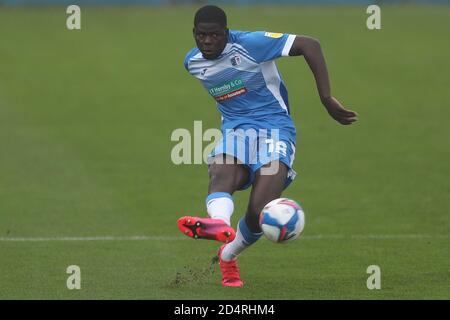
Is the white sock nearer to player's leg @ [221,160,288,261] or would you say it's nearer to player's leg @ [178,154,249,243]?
player's leg @ [178,154,249,243]

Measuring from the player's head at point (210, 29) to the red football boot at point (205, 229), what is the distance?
1720 mm

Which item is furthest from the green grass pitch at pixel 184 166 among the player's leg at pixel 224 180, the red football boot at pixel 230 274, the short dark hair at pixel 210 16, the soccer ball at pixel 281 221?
the short dark hair at pixel 210 16

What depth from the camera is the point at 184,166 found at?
1894 cm

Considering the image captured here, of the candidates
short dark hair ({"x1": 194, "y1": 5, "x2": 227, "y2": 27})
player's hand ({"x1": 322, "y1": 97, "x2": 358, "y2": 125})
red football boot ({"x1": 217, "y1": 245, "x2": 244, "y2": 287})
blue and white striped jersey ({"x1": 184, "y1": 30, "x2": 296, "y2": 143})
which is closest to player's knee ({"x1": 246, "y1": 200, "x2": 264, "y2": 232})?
red football boot ({"x1": 217, "y1": 245, "x2": 244, "y2": 287})

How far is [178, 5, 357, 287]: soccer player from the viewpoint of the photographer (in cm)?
996

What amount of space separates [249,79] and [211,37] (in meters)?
0.58

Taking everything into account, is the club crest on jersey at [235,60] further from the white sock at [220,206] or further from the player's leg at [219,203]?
the white sock at [220,206]

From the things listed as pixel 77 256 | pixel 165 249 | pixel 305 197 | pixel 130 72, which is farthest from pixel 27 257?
pixel 130 72

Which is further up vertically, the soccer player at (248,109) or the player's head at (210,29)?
the player's head at (210,29)

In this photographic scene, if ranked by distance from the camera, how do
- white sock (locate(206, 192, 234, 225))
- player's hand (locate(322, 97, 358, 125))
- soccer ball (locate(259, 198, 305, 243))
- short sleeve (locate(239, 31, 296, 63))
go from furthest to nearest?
short sleeve (locate(239, 31, 296, 63)) → player's hand (locate(322, 97, 358, 125)) → white sock (locate(206, 192, 234, 225)) → soccer ball (locate(259, 198, 305, 243))

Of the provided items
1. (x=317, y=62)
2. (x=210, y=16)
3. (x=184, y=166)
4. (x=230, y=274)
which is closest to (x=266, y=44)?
(x=317, y=62)

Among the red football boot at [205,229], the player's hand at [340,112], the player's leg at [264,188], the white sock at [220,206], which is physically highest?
the player's hand at [340,112]

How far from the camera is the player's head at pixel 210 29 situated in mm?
9938
